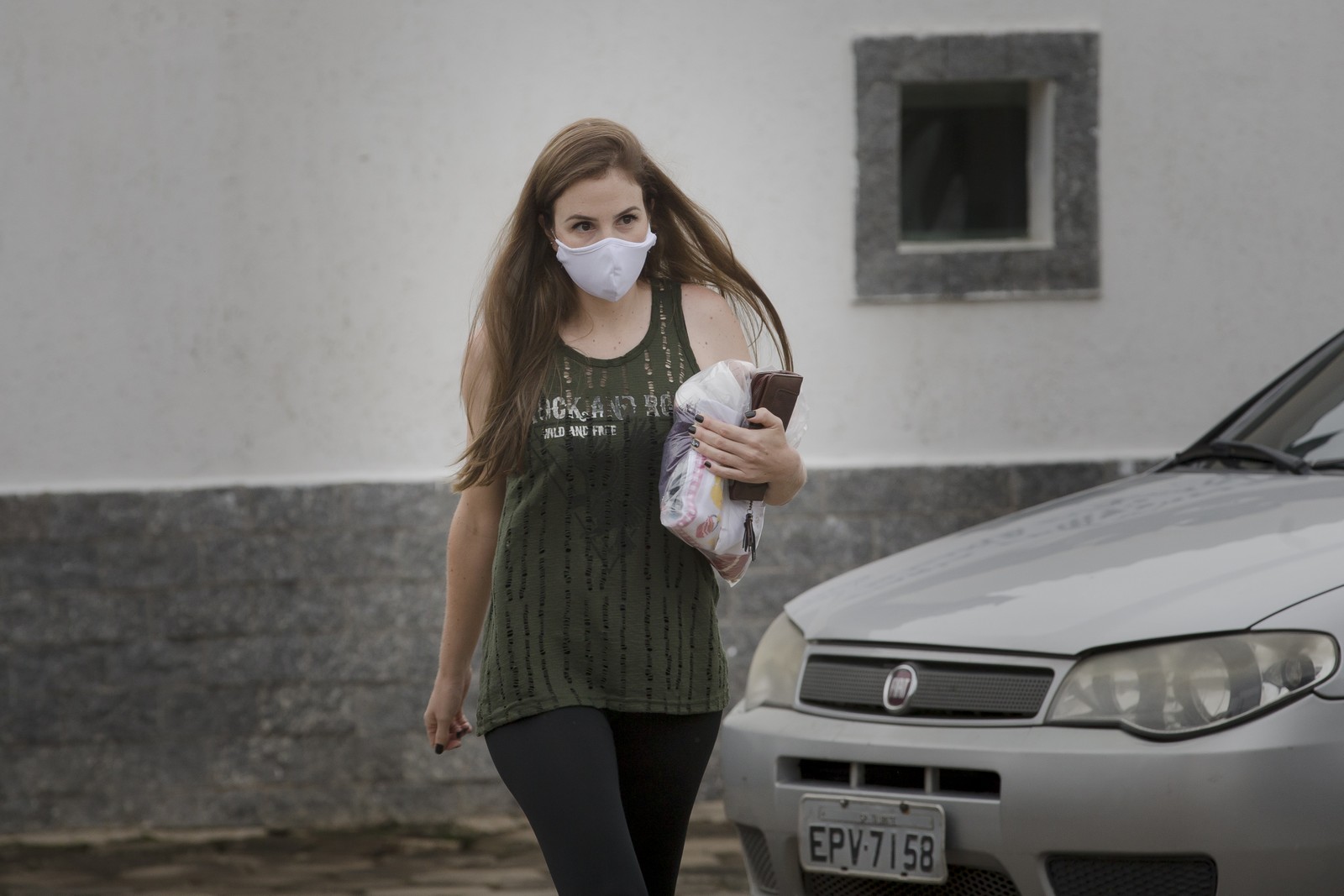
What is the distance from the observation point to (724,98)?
626 cm

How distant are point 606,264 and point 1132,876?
4.86ft

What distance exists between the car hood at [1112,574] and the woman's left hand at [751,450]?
0.67 meters

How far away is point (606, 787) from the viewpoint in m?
2.84

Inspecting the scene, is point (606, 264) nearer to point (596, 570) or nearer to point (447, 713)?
point (596, 570)

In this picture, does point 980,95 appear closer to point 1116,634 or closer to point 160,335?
point 160,335

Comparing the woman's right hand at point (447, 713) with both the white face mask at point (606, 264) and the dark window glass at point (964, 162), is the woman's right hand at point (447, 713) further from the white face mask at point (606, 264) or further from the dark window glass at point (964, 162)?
the dark window glass at point (964, 162)

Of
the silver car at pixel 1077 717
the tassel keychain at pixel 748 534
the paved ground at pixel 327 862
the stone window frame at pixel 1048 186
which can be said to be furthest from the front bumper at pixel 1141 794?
the stone window frame at pixel 1048 186

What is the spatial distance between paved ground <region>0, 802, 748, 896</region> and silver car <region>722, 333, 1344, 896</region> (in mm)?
1843

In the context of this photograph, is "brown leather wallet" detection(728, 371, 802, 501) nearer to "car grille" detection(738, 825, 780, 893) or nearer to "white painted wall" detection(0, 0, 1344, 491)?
"car grille" detection(738, 825, 780, 893)

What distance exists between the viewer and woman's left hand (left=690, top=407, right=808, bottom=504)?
2.84m

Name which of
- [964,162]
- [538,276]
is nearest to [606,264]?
[538,276]

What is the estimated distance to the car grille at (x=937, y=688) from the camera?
Answer: 3221 mm

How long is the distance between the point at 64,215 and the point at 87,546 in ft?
4.03

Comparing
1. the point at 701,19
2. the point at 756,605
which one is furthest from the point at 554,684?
the point at 701,19
